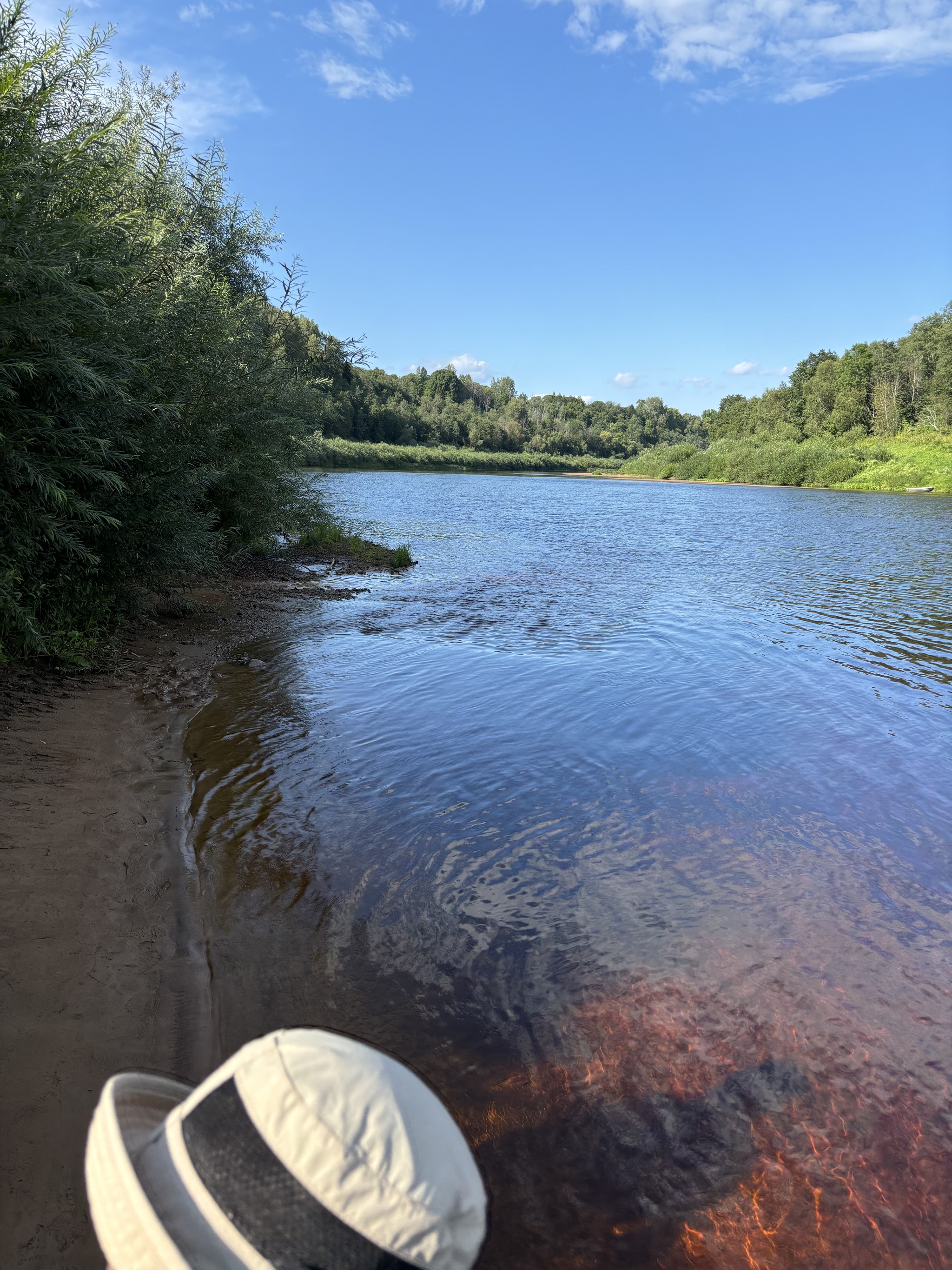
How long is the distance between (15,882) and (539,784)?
4.21 meters

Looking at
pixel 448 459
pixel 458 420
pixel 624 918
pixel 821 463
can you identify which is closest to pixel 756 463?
pixel 821 463

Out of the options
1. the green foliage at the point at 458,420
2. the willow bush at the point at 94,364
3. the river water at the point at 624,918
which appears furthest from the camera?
the green foliage at the point at 458,420

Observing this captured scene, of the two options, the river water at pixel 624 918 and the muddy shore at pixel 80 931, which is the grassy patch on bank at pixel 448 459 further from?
the muddy shore at pixel 80 931

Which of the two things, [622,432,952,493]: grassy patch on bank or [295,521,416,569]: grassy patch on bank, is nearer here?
[295,521,416,569]: grassy patch on bank

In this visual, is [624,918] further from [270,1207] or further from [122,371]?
[122,371]

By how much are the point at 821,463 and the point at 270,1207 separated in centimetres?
9988

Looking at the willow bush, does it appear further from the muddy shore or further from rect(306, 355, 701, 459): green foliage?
rect(306, 355, 701, 459): green foliage

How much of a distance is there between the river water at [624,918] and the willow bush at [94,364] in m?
2.06

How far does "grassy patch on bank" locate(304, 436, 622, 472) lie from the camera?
89.5 meters

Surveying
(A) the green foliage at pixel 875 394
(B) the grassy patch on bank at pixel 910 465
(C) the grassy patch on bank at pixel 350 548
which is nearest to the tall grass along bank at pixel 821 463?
(B) the grassy patch on bank at pixel 910 465

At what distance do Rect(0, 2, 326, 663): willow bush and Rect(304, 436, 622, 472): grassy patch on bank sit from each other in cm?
4804

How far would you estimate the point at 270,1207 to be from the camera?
131 cm

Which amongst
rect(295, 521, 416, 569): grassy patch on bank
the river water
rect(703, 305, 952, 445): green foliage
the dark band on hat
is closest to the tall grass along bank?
rect(703, 305, 952, 445): green foliage

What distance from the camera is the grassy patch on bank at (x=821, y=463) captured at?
256 ft
